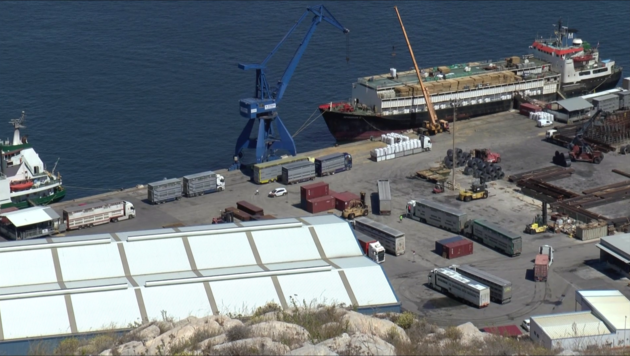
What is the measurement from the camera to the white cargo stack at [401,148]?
8762 centimetres

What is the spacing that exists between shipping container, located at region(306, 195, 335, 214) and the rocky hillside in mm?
30683

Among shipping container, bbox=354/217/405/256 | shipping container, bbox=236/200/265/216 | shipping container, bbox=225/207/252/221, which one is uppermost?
shipping container, bbox=236/200/265/216

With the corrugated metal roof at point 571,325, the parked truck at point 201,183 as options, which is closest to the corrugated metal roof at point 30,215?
the parked truck at point 201,183

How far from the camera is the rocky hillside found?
3941cm

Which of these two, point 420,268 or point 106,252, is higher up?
point 106,252

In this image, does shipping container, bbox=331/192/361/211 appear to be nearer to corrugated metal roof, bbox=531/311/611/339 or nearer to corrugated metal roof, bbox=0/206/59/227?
corrugated metal roof, bbox=0/206/59/227

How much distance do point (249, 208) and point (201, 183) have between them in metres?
6.52

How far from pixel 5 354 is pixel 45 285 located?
262 inches

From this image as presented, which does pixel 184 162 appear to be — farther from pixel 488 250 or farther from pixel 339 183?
pixel 488 250

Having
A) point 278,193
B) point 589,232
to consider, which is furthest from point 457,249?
point 278,193

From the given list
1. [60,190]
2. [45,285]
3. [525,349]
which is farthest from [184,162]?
[525,349]

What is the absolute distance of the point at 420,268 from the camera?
67188mm

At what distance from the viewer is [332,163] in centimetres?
8394

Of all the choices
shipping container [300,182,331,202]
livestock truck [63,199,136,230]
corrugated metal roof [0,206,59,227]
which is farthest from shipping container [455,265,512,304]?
corrugated metal roof [0,206,59,227]
